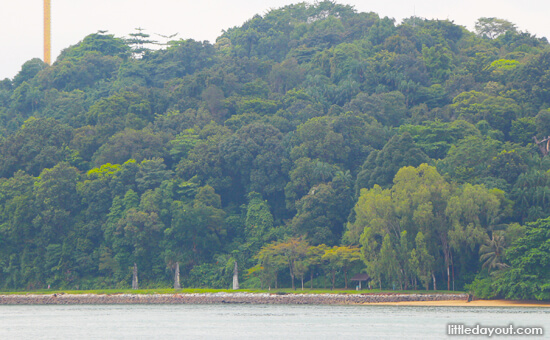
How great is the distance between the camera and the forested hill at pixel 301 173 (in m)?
53.7

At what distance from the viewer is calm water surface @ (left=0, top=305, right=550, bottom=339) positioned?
36156 millimetres

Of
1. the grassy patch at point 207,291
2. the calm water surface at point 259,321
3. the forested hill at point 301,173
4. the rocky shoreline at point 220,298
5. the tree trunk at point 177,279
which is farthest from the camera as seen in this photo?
the tree trunk at point 177,279


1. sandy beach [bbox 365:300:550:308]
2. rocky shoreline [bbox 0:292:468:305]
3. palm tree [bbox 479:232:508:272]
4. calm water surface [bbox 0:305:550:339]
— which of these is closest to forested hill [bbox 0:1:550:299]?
palm tree [bbox 479:232:508:272]

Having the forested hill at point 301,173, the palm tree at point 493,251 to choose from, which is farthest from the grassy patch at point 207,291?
the palm tree at point 493,251

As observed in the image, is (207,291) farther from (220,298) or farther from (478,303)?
(478,303)

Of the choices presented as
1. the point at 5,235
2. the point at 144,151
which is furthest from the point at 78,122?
the point at 5,235

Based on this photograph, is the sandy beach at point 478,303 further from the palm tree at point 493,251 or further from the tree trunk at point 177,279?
the tree trunk at point 177,279

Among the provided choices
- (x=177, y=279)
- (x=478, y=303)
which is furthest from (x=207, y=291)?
(x=478, y=303)

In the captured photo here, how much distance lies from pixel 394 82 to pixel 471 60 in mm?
9086

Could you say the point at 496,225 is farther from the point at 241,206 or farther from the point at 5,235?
the point at 5,235

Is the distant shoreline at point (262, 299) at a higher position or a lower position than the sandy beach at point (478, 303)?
higher

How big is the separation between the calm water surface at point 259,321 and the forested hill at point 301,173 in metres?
6.80

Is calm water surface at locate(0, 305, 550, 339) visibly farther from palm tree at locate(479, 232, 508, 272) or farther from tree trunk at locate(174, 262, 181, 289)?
tree trunk at locate(174, 262, 181, 289)

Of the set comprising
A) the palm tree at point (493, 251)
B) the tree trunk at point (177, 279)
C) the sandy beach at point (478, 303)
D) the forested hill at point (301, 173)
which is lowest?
the sandy beach at point (478, 303)
